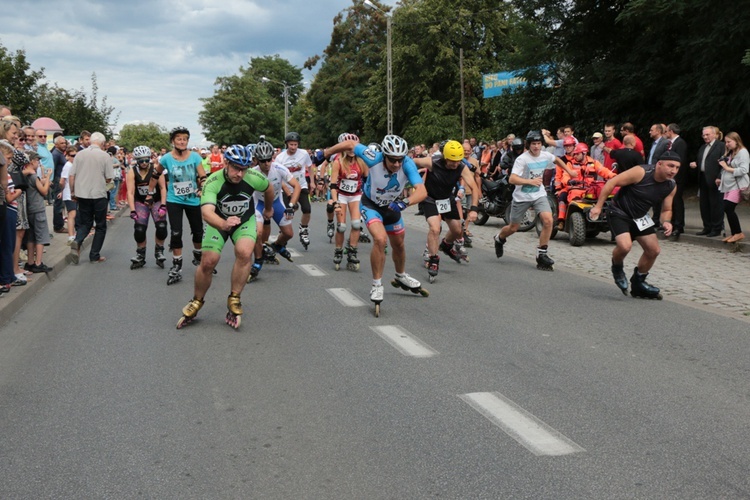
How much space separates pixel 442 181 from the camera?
37.3ft

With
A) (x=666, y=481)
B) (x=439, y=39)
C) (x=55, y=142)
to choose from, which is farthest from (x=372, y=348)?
(x=439, y=39)

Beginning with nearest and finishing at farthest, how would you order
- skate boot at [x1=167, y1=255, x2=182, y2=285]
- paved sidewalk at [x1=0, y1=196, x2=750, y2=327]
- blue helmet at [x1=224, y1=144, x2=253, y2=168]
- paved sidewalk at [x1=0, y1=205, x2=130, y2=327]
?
blue helmet at [x1=224, y1=144, x2=253, y2=168] → paved sidewalk at [x1=0, y1=205, x2=130, y2=327] → paved sidewalk at [x1=0, y1=196, x2=750, y2=327] → skate boot at [x1=167, y1=255, x2=182, y2=285]

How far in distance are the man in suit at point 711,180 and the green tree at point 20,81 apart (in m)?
30.6

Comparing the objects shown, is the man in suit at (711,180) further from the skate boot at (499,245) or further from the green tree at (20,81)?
the green tree at (20,81)

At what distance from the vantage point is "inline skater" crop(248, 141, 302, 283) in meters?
10.4

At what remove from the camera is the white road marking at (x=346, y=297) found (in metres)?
9.03

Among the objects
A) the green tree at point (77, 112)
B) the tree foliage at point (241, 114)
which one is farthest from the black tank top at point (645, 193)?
the tree foliage at point (241, 114)

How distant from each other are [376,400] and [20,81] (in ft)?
127

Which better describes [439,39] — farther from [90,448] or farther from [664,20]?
[90,448]

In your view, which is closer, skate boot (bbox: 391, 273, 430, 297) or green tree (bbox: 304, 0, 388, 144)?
skate boot (bbox: 391, 273, 430, 297)

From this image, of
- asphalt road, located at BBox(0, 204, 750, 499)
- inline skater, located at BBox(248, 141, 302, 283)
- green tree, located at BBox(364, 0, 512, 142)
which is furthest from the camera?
green tree, located at BBox(364, 0, 512, 142)

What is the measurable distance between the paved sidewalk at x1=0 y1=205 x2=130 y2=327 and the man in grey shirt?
500 millimetres

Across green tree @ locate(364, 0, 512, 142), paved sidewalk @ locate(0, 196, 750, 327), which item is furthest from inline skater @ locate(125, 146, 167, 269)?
green tree @ locate(364, 0, 512, 142)

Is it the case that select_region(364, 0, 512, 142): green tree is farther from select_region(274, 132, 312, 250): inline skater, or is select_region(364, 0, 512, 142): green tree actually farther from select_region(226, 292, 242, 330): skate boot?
select_region(226, 292, 242, 330): skate boot
